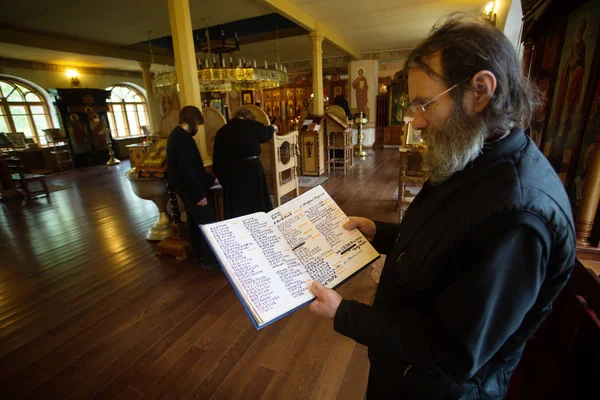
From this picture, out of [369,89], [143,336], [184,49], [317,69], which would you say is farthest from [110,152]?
[143,336]

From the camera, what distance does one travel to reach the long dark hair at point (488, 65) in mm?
593

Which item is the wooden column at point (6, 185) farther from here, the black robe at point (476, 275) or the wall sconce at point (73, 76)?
the black robe at point (476, 275)

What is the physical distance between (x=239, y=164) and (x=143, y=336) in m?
1.63

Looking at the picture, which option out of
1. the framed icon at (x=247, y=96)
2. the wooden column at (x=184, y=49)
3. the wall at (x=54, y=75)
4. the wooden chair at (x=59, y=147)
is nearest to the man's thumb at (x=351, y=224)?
the wooden column at (x=184, y=49)

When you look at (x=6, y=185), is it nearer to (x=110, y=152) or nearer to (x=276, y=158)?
(x=110, y=152)

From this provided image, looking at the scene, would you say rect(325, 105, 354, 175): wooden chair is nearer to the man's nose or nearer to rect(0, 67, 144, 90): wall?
the man's nose

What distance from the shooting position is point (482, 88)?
0.60m

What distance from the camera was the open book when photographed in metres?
0.80

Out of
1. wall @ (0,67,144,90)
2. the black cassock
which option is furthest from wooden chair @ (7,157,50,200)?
the black cassock

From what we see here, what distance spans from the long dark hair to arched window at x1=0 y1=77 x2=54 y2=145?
12263 mm

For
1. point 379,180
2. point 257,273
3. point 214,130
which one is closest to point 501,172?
point 257,273

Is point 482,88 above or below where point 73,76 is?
below

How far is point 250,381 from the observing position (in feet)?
5.65

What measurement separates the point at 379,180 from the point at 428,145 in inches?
222
